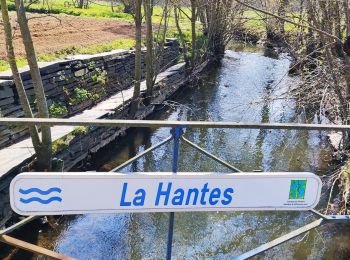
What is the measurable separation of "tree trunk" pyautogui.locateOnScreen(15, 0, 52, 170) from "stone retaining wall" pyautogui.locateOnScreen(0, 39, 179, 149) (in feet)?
2.63

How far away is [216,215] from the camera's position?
7.84 meters

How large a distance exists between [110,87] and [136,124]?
993cm

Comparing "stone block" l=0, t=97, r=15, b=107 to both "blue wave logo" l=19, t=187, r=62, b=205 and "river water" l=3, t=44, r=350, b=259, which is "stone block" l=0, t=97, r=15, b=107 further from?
"blue wave logo" l=19, t=187, r=62, b=205

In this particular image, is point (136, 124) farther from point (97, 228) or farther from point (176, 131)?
point (97, 228)

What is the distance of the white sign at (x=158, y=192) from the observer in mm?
2721

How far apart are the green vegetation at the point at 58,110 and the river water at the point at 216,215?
1.24 metres

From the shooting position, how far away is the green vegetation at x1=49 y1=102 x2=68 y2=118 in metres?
9.73

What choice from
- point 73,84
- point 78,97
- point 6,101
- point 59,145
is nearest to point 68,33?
point 73,84

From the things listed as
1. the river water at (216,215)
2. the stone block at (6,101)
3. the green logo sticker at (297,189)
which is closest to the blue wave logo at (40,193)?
the green logo sticker at (297,189)

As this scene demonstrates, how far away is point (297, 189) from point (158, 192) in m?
0.92

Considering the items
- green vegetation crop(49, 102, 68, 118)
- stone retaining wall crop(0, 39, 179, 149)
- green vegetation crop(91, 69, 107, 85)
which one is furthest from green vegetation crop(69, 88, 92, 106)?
green vegetation crop(91, 69, 107, 85)

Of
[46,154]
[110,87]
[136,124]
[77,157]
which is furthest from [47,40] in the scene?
[136,124]

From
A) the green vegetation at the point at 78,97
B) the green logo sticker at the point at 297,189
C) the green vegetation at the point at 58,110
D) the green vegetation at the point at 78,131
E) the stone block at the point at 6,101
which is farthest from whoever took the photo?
the green vegetation at the point at 78,97

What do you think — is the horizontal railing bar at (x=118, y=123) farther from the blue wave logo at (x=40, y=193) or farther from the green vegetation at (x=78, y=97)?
the green vegetation at (x=78, y=97)
